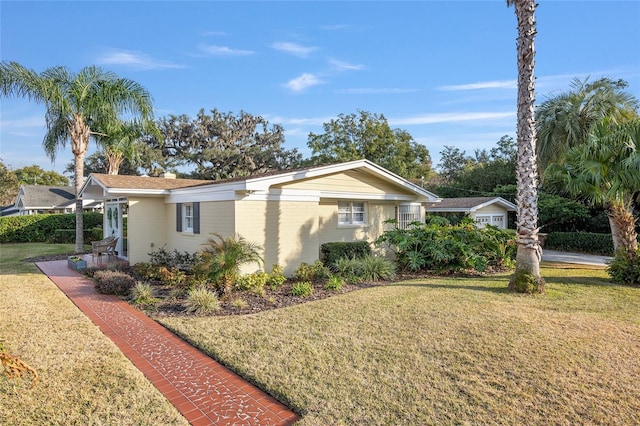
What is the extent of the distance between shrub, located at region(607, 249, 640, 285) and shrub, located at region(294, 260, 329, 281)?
352 inches

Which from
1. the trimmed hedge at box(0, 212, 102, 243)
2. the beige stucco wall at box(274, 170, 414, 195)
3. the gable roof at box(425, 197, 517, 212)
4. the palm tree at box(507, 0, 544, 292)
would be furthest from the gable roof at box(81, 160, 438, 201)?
the trimmed hedge at box(0, 212, 102, 243)

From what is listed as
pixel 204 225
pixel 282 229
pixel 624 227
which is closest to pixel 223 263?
pixel 282 229

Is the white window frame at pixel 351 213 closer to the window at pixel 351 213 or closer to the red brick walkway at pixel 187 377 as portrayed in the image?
the window at pixel 351 213

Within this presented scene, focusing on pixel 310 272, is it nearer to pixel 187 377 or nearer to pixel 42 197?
pixel 187 377

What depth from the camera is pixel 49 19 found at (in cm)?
1204

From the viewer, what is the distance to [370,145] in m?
34.7

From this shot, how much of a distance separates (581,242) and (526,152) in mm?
14372

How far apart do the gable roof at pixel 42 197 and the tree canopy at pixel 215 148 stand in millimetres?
9686

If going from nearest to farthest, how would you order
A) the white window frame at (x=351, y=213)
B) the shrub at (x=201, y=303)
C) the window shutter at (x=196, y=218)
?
the shrub at (x=201, y=303) → the window shutter at (x=196, y=218) → the white window frame at (x=351, y=213)

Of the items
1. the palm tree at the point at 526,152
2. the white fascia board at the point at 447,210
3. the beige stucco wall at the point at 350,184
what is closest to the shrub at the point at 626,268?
the palm tree at the point at 526,152

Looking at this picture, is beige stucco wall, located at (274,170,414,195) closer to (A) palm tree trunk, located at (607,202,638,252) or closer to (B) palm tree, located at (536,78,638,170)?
(A) palm tree trunk, located at (607,202,638,252)

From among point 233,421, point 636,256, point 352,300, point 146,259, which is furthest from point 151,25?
point 636,256

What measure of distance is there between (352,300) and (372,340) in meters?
2.77

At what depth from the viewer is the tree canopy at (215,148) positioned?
1515 inches
